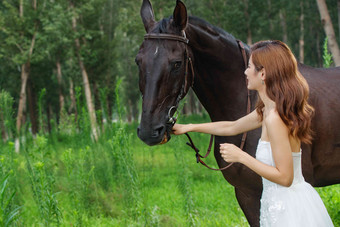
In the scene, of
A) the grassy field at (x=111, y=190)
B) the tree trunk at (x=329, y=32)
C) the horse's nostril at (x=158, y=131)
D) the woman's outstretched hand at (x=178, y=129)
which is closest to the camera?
the horse's nostril at (x=158, y=131)

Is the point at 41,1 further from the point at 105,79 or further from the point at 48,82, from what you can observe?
the point at 48,82

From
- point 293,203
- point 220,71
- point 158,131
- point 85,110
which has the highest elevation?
point 220,71

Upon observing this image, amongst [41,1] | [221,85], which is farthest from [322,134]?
[41,1]

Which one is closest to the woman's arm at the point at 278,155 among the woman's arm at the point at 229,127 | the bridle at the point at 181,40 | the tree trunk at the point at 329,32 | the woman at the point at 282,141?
the woman at the point at 282,141

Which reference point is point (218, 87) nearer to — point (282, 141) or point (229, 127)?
point (229, 127)

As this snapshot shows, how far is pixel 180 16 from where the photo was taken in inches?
96.1

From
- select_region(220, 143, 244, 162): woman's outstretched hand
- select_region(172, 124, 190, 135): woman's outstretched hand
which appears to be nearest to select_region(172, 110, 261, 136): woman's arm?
select_region(172, 124, 190, 135): woman's outstretched hand

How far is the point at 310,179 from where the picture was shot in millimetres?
2512

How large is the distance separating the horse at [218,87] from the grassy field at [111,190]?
3.46 ft

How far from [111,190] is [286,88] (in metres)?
4.34

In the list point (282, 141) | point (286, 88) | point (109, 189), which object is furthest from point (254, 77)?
point (109, 189)

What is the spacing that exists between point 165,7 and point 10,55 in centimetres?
730

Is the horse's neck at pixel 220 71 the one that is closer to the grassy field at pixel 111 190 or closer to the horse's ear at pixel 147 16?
the horse's ear at pixel 147 16

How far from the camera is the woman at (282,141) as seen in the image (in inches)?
69.2
